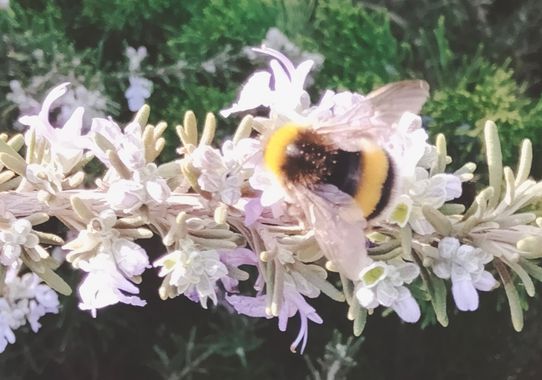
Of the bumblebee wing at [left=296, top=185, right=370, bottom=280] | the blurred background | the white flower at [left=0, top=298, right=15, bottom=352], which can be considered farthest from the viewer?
the blurred background

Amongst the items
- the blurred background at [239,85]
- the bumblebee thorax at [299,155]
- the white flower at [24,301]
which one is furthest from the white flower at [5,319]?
the bumblebee thorax at [299,155]

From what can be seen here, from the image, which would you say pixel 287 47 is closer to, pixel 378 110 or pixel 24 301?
pixel 24 301

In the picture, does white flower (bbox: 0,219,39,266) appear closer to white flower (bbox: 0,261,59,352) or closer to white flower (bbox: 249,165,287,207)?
white flower (bbox: 249,165,287,207)

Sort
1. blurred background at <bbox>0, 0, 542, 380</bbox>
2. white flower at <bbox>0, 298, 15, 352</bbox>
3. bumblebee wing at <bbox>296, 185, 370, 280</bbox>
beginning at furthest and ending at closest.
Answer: blurred background at <bbox>0, 0, 542, 380</bbox> < white flower at <bbox>0, 298, 15, 352</bbox> < bumblebee wing at <bbox>296, 185, 370, 280</bbox>

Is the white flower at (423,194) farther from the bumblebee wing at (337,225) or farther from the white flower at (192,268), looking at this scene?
the white flower at (192,268)

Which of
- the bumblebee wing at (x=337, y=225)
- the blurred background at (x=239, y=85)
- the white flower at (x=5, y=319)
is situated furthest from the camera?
the blurred background at (x=239, y=85)

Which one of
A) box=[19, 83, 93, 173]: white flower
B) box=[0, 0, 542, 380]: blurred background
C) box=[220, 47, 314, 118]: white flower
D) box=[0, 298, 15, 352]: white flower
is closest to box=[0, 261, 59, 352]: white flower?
box=[0, 298, 15, 352]: white flower

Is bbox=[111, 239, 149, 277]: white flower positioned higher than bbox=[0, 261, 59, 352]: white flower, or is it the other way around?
bbox=[111, 239, 149, 277]: white flower
